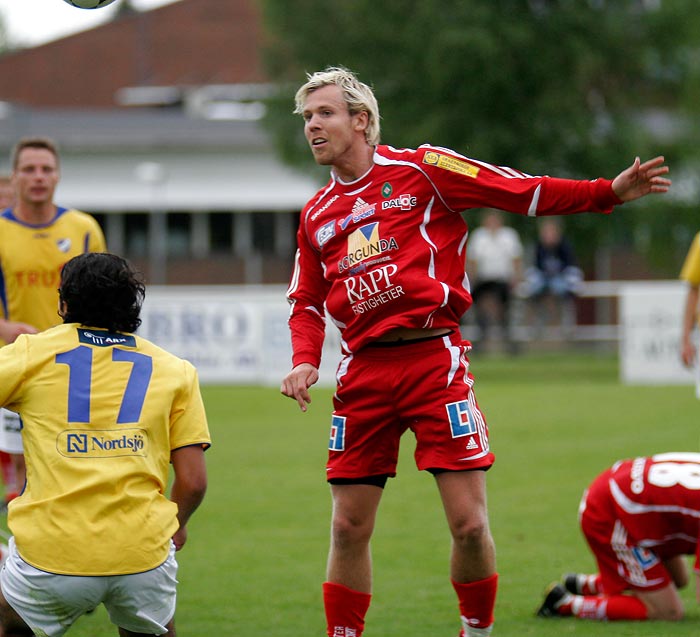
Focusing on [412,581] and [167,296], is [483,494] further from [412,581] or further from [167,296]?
[167,296]

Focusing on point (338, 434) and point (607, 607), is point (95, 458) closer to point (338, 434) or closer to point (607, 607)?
point (338, 434)

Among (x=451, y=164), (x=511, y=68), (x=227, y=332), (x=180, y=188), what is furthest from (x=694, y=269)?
(x=180, y=188)

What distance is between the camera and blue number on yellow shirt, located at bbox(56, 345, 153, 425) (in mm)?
3943

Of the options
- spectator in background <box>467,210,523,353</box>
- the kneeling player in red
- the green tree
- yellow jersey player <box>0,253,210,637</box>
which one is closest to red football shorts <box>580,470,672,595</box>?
the kneeling player in red

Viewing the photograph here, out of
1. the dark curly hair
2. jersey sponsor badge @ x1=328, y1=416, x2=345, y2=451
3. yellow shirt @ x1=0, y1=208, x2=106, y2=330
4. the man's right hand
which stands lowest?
jersey sponsor badge @ x1=328, y1=416, x2=345, y2=451

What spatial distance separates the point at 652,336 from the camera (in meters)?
17.9

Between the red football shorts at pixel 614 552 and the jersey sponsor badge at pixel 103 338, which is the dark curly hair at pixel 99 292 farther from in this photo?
the red football shorts at pixel 614 552

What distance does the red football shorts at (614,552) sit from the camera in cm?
615

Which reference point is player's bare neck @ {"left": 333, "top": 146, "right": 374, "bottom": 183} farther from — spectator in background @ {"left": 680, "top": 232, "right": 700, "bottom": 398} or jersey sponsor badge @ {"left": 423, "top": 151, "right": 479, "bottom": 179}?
spectator in background @ {"left": 680, "top": 232, "right": 700, "bottom": 398}

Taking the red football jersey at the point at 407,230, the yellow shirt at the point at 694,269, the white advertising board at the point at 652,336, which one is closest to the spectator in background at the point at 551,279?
the white advertising board at the point at 652,336

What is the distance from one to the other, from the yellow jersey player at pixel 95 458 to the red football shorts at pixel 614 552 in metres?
2.70

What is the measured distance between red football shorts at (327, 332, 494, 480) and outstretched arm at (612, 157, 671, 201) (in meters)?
0.83

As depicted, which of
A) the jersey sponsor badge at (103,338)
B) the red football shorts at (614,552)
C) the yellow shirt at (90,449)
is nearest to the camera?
the yellow shirt at (90,449)

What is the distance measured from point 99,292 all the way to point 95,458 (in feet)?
1.63
